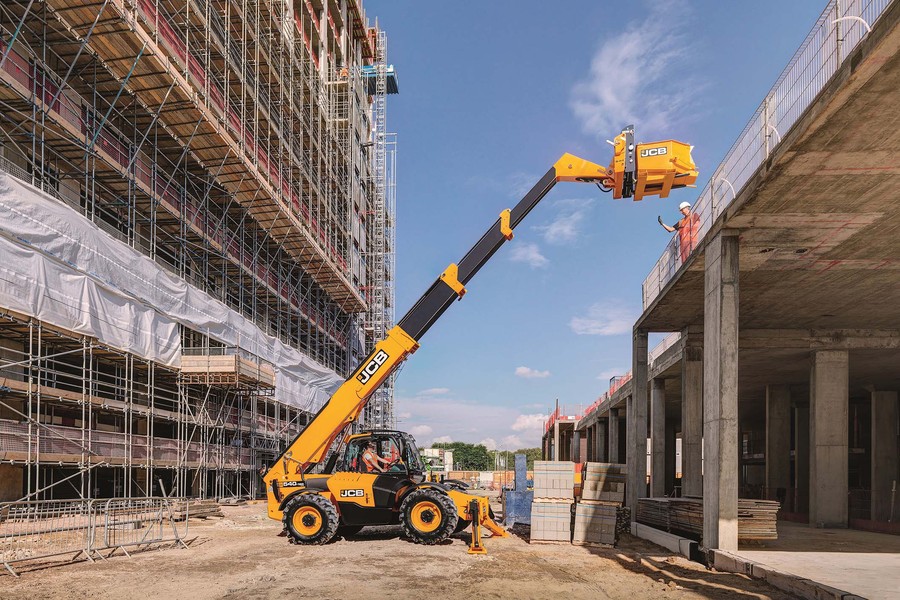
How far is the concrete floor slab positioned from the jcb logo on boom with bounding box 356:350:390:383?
25.8 ft

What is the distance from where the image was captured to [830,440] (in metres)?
22.0

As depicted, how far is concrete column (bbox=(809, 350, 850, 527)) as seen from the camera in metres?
21.9

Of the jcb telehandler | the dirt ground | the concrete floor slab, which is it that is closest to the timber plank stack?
the concrete floor slab

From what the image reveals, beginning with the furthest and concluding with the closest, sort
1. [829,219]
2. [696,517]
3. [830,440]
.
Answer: [830,440], [696,517], [829,219]

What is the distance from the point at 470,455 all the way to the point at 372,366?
133 meters

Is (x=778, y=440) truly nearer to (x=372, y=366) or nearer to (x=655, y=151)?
(x=655, y=151)

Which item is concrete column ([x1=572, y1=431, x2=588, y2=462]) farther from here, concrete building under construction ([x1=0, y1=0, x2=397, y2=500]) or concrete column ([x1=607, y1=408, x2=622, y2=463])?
concrete building under construction ([x1=0, y1=0, x2=397, y2=500])

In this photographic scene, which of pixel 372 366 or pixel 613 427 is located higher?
pixel 372 366

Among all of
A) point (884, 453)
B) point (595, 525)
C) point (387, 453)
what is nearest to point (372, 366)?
point (387, 453)

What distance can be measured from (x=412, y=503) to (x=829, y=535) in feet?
36.4

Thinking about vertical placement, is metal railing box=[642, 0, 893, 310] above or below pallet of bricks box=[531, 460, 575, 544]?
above

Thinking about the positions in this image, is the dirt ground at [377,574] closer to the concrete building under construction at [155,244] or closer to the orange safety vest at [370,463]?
the orange safety vest at [370,463]

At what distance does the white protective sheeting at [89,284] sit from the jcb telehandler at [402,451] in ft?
21.5

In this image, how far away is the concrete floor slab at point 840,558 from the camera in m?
9.83
